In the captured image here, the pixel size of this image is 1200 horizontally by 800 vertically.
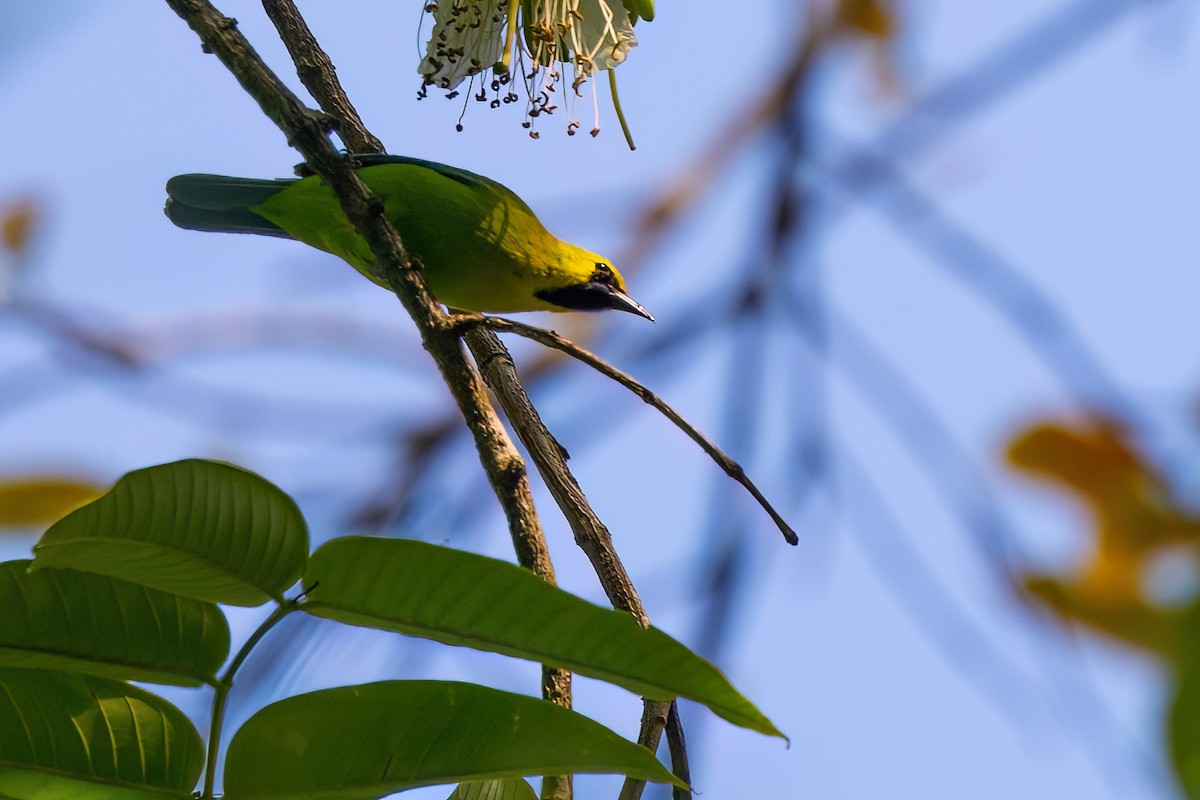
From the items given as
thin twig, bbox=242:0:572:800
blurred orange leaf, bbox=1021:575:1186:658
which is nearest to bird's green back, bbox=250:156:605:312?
thin twig, bbox=242:0:572:800

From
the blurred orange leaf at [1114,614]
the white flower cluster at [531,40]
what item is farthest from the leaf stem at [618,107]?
the blurred orange leaf at [1114,614]

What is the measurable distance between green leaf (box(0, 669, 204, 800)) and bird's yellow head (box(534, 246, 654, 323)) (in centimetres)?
213

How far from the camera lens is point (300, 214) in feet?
9.91

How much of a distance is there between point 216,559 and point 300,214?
195 centimetres

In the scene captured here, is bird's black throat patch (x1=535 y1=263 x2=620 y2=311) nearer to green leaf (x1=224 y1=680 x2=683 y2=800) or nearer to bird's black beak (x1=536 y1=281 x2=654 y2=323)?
bird's black beak (x1=536 y1=281 x2=654 y2=323)

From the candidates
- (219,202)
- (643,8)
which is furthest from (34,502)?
(643,8)

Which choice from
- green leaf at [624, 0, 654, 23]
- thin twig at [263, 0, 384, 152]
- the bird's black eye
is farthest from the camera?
the bird's black eye

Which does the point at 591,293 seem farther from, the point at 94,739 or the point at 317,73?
the point at 94,739

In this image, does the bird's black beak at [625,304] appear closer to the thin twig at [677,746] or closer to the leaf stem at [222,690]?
the thin twig at [677,746]

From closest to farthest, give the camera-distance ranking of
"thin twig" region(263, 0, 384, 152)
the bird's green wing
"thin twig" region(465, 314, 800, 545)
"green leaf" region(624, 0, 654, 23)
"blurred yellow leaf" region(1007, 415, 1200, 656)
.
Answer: "blurred yellow leaf" region(1007, 415, 1200, 656), "thin twig" region(465, 314, 800, 545), "green leaf" region(624, 0, 654, 23), "thin twig" region(263, 0, 384, 152), the bird's green wing

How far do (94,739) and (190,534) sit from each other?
0.25 m

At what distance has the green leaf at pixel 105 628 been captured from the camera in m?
1.24

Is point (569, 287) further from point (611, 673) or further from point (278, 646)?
point (611, 673)

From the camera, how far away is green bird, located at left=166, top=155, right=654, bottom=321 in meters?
2.97
